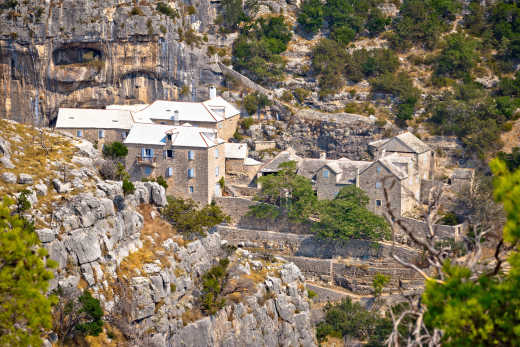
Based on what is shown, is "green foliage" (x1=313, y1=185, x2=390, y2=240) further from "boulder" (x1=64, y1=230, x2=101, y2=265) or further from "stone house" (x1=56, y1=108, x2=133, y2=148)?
"boulder" (x1=64, y1=230, x2=101, y2=265)

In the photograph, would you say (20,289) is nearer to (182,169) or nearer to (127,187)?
(127,187)

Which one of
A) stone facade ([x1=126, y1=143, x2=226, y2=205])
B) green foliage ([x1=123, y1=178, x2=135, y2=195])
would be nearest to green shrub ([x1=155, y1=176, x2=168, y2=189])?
stone facade ([x1=126, y1=143, x2=226, y2=205])

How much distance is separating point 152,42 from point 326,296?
3015cm

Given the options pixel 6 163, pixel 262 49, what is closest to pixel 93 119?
pixel 262 49

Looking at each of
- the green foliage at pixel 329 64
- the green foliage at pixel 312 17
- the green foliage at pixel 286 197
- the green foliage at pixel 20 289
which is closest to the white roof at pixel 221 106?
the green foliage at pixel 329 64

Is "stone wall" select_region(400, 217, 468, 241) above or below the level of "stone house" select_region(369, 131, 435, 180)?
below

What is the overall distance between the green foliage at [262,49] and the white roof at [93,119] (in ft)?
55.0

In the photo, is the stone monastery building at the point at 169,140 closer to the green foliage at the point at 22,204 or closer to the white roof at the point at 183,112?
the white roof at the point at 183,112

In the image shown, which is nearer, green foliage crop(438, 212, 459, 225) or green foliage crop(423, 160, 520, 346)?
green foliage crop(423, 160, 520, 346)

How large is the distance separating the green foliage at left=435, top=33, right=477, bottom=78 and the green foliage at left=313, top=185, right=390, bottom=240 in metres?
25.5

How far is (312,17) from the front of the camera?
85.6 m

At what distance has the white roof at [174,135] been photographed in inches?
2384

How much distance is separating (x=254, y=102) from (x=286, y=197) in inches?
649

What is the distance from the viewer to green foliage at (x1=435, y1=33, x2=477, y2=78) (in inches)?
3044
